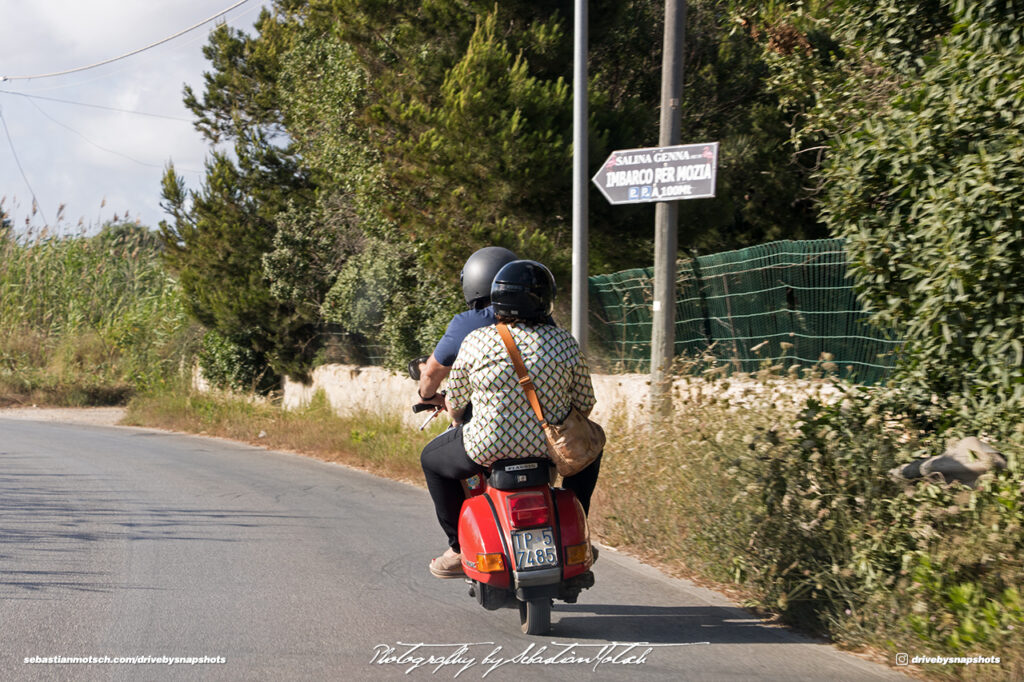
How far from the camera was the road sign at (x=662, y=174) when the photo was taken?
8.89 meters

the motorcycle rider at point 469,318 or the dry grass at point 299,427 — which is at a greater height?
the motorcycle rider at point 469,318

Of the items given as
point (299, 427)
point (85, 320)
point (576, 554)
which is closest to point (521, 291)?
point (576, 554)

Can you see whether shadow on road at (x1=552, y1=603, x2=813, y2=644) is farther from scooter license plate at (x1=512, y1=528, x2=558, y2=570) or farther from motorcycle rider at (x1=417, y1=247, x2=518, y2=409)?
motorcycle rider at (x1=417, y1=247, x2=518, y2=409)

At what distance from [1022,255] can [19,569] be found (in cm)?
631

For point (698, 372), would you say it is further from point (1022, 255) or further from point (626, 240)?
point (1022, 255)

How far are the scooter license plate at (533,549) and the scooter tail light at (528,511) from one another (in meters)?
0.04

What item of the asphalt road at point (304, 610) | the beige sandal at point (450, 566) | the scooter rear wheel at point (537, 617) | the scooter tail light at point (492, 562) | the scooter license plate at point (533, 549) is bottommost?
the asphalt road at point (304, 610)

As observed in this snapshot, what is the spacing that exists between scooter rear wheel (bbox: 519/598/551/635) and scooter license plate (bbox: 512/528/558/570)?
0.29m

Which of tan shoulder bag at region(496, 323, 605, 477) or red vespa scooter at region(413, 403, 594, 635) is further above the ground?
tan shoulder bag at region(496, 323, 605, 477)

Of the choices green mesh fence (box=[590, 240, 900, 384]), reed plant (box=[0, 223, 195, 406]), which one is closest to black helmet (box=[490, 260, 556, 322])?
green mesh fence (box=[590, 240, 900, 384])

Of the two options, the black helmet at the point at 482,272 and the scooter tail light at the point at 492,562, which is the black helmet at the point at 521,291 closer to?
the black helmet at the point at 482,272

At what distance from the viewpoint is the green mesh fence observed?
8680mm

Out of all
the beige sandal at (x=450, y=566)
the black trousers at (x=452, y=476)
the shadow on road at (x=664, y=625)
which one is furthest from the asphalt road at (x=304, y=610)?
the black trousers at (x=452, y=476)

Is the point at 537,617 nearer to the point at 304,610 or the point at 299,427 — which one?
the point at 304,610
